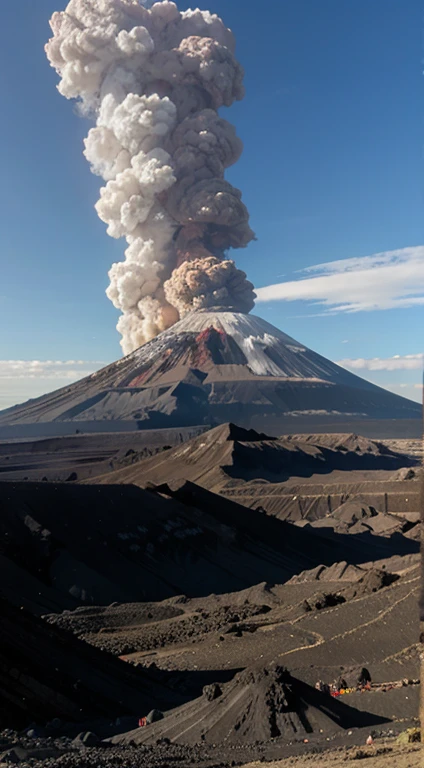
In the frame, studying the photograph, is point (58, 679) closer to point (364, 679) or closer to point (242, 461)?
point (364, 679)

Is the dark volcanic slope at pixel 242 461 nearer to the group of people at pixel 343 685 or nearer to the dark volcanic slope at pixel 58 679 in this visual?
the dark volcanic slope at pixel 58 679

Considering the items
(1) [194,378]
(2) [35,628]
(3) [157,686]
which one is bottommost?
(3) [157,686]

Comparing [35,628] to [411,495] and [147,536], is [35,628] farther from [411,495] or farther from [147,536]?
[411,495]

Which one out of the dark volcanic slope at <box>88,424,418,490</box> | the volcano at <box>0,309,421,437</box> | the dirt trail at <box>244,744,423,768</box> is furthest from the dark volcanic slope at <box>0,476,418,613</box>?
the volcano at <box>0,309,421,437</box>

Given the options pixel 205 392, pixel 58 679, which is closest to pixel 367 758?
pixel 58 679

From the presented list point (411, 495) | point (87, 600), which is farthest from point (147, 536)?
point (411, 495)

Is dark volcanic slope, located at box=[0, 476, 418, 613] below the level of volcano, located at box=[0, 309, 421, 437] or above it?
below

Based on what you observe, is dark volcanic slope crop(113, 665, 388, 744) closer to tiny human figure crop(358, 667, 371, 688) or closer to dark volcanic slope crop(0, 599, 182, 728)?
dark volcanic slope crop(0, 599, 182, 728)
